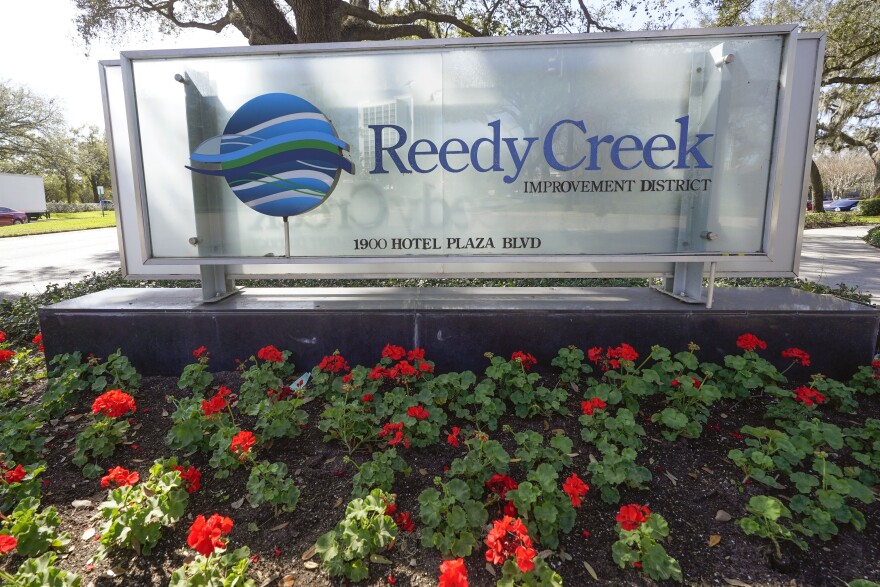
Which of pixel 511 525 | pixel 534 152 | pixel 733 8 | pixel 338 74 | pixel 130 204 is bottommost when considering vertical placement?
pixel 511 525

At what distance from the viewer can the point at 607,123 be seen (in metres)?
3.59

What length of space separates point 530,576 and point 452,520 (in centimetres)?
38

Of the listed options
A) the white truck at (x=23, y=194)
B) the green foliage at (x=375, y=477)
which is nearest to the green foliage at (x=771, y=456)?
the green foliage at (x=375, y=477)

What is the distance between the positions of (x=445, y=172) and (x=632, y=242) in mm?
1517

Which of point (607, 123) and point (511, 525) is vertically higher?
point (607, 123)

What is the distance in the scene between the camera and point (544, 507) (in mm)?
2107

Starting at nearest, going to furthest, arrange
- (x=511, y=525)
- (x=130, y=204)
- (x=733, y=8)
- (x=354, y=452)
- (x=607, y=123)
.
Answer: (x=511, y=525) → (x=354, y=452) → (x=607, y=123) → (x=130, y=204) → (x=733, y=8)

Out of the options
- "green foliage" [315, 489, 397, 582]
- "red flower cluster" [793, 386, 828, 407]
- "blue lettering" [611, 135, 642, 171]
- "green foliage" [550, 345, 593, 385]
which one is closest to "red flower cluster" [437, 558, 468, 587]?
"green foliage" [315, 489, 397, 582]

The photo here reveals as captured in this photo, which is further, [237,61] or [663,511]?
[237,61]

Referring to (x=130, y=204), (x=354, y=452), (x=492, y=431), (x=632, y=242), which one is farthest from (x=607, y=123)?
(x=130, y=204)

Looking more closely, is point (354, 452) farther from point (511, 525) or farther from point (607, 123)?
point (607, 123)

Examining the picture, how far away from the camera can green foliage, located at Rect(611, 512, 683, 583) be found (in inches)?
74.3

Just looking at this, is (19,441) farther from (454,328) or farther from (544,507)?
(544,507)

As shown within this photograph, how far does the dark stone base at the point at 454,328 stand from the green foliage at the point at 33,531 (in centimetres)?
168
